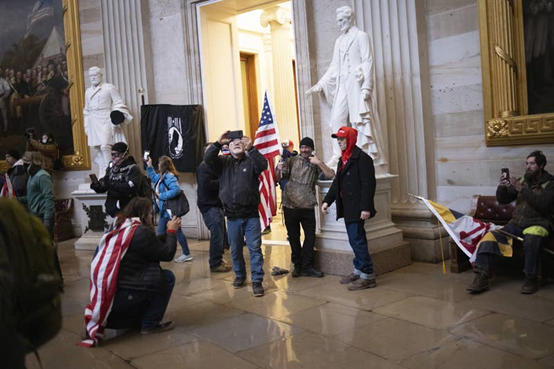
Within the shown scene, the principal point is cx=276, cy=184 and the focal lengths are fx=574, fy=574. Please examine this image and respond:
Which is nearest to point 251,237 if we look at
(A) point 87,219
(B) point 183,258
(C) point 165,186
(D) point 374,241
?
(D) point 374,241

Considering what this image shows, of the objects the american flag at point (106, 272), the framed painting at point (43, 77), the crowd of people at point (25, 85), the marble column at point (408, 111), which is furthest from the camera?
the crowd of people at point (25, 85)

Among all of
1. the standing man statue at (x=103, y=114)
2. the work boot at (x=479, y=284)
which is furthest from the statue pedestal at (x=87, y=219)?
the work boot at (x=479, y=284)

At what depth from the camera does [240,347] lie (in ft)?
14.7

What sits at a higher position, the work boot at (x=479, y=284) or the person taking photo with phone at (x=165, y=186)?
the person taking photo with phone at (x=165, y=186)

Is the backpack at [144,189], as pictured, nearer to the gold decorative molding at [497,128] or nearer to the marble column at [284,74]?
the gold decorative molding at [497,128]

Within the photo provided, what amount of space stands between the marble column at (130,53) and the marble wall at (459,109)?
18.2 feet

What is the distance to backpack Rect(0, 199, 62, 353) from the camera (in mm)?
1950

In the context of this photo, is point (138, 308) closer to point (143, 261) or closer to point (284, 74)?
point (143, 261)

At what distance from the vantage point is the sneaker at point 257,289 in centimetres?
605

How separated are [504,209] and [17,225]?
18.8ft

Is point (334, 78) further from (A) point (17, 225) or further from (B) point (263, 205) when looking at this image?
(A) point (17, 225)

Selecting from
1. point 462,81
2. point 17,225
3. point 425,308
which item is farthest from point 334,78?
point 17,225

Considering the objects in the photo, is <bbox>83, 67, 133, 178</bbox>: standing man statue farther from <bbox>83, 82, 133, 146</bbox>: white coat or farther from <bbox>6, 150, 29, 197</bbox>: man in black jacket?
<bbox>6, 150, 29, 197</bbox>: man in black jacket

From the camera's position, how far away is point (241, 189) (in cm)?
615
